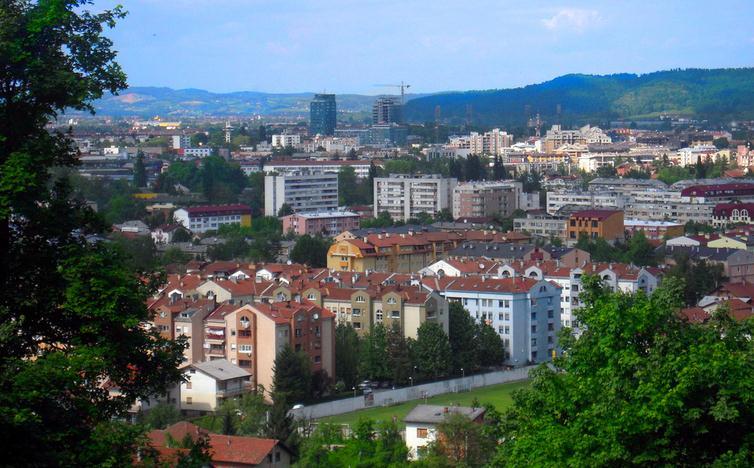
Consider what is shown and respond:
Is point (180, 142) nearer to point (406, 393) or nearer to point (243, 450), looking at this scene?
point (406, 393)

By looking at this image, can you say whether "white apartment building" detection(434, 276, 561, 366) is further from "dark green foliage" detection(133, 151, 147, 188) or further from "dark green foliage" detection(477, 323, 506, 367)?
"dark green foliage" detection(133, 151, 147, 188)

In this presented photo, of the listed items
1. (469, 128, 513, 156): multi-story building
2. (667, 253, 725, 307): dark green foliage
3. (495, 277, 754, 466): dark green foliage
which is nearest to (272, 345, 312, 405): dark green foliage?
(667, 253, 725, 307): dark green foliage

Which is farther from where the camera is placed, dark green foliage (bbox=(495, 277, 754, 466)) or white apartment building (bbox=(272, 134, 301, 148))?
white apartment building (bbox=(272, 134, 301, 148))

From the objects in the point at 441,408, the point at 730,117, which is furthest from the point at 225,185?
the point at 730,117

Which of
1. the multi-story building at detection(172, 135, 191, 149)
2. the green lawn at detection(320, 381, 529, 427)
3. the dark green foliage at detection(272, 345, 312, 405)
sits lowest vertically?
the green lawn at detection(320, 381, 529, 427)

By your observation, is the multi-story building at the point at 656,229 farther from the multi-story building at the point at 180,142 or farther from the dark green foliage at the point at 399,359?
the multi-story building at the point at 180,142

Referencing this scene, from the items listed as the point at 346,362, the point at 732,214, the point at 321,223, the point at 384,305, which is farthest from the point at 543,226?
the point at 346,362

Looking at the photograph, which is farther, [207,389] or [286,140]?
[286,140]
